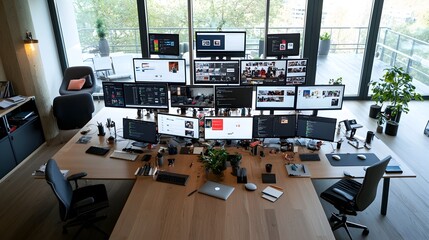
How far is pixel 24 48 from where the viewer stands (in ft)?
17.9

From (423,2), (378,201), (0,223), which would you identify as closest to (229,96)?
(378,201)

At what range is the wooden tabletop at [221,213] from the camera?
9.28 feet

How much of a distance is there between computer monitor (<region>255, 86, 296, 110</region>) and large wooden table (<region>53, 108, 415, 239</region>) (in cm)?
82

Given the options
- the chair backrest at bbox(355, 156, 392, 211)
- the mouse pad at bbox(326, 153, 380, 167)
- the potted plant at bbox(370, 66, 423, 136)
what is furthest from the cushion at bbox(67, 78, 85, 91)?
the potted plant at bbox(370, 66, 423, 136)

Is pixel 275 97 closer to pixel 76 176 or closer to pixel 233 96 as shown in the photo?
pixel 233 96

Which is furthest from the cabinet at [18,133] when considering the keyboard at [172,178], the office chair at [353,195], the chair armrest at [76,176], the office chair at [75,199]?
the office chair at [353,195]

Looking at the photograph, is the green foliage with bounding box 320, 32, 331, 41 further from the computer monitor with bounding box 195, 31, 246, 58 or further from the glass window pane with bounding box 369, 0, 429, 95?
the computer monitor with bounding box 195, 31, 246, 58

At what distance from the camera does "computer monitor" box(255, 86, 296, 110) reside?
4.48 metres

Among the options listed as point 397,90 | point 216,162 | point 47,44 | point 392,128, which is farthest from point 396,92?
point 47,44

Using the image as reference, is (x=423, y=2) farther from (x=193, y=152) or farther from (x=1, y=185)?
(x=1, y=185)

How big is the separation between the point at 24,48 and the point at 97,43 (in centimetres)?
199

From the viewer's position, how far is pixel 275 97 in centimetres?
454

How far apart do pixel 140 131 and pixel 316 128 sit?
2.20 metres

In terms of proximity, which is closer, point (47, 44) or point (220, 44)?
point (220, 44)
